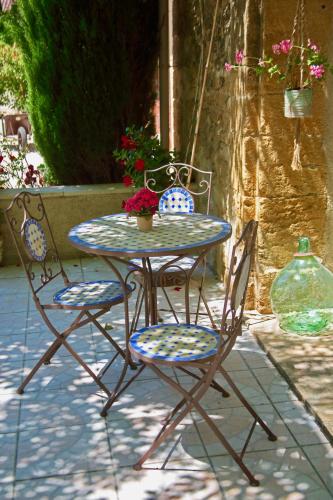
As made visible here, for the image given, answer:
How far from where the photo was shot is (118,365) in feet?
12.5

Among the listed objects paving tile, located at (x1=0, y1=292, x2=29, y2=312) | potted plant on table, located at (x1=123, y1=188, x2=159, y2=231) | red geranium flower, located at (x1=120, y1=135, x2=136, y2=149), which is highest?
red geranium flower, located at (x1=120, y1=135, x2=136, y2=149)

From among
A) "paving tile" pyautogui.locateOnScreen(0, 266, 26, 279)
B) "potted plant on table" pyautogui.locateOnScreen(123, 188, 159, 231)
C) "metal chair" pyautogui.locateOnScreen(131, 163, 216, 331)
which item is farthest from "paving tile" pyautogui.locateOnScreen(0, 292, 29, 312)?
"potted plant on table" pyautogui.locateOnScreen(123, 188, 159, 231)

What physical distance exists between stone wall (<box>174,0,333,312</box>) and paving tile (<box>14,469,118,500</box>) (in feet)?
6.87

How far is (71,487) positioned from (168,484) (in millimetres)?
420

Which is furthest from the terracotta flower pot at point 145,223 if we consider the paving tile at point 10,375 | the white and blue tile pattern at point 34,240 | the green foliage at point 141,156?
the green foliage at point 141,156

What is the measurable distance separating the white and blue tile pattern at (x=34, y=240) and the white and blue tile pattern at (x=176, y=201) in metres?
1.16

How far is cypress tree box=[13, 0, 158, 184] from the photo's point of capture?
6.18 metres

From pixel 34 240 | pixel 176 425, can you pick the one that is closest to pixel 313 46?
pixel 34 240

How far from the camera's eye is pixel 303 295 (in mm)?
4238

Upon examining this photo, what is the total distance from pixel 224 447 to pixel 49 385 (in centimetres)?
118

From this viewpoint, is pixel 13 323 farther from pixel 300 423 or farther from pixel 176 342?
pixel 300 423

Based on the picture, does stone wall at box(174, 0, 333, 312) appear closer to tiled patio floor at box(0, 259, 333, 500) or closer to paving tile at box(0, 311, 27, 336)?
tiled patio floor at box(0, 259, 333, 500)

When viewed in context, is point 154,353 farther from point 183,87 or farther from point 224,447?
point 183,87

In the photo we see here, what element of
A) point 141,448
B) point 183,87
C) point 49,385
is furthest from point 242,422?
point 183,87
